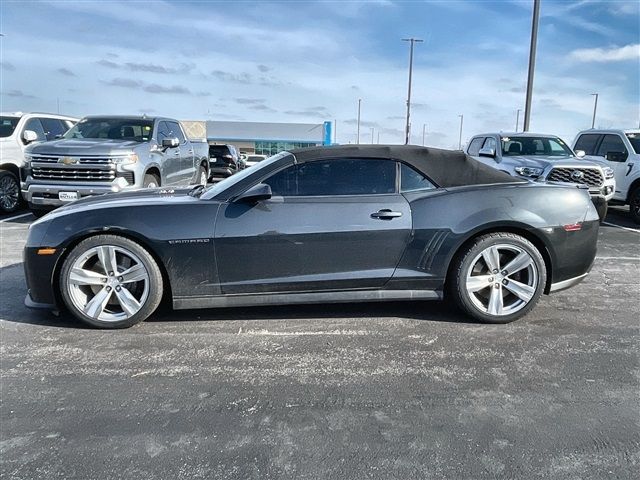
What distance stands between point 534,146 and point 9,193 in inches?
415

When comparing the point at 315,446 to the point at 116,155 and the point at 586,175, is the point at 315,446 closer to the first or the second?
the point at 116,155

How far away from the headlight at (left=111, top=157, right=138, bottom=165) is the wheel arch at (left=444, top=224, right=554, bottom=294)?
603 cm

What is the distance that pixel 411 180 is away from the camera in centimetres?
416

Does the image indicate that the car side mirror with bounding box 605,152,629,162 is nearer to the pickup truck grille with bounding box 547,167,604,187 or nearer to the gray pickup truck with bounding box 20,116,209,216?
the pickup truck grille with bounding box 547,167,604,187

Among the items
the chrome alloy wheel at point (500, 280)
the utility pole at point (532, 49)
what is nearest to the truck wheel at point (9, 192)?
the chrome alloy wheel at point (500, 280)

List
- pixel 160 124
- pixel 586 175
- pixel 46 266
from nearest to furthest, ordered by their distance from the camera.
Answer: pixel 46 266 < pixel 586 175 < pixel 160 124

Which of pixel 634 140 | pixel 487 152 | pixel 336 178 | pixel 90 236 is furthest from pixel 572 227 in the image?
pixel 634 140

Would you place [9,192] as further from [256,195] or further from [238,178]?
[256,195]

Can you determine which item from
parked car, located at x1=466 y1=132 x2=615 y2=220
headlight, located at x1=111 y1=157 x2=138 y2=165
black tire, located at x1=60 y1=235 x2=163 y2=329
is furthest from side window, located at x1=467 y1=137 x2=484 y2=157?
black tire, located at x1=60 y1=235 x2=163 y2=329

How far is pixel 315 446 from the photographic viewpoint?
251 centimetres

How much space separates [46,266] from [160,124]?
6.58 metres

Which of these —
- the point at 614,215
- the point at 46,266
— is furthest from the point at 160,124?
the point at 614,215

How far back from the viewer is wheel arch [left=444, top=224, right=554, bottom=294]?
4.08 metres

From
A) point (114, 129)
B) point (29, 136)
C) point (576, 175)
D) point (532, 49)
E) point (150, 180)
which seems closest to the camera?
point (150, 180)
